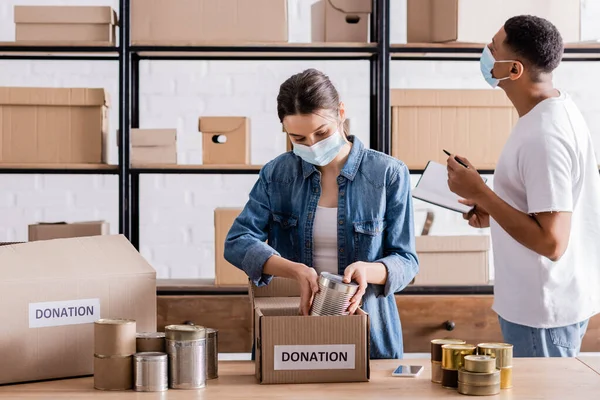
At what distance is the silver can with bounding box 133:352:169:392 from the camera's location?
1357 millimetres

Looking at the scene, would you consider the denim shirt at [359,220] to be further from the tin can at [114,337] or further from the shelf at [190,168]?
the shelf at [190,168]

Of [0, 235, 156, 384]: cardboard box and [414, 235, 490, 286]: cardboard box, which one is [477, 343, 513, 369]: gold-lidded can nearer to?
[0, 235, 156, 384]: cardboard box

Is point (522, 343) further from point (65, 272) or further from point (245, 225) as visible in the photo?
point (65, 272)

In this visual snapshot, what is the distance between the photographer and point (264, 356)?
1403mm

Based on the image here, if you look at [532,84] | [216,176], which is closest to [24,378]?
[532,84]

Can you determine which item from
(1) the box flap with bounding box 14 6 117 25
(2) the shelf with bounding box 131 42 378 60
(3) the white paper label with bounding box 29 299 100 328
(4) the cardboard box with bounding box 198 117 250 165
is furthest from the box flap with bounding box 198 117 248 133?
(3) the white paper label with bounding box 29 299 100 328

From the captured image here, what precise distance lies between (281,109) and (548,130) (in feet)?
2.01

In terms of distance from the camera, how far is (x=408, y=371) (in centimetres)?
152

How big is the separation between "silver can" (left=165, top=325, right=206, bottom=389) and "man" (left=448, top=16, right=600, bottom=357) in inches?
30.2

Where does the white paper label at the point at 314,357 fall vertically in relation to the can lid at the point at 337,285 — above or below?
below

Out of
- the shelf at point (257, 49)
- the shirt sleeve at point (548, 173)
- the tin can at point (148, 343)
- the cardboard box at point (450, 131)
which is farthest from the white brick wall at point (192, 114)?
the tin can at point (148, 343)

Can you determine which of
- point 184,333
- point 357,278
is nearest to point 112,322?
point 184,333

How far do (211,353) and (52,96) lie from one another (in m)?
1.66

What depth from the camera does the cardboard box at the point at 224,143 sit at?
9.30 ft
